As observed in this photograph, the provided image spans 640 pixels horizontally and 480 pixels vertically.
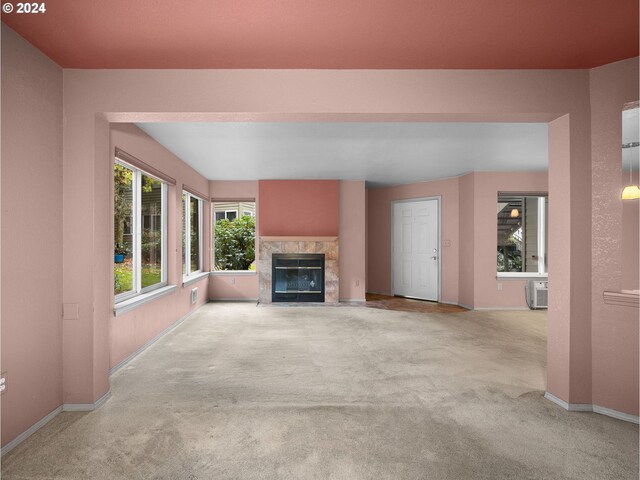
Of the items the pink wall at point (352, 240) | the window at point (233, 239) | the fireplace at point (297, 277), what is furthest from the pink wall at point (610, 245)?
the window at point (233, 239)

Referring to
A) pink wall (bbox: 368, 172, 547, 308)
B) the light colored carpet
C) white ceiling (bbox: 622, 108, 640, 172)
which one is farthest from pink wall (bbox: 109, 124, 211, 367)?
pink wall (bbox: 368, 172, 547, 308)

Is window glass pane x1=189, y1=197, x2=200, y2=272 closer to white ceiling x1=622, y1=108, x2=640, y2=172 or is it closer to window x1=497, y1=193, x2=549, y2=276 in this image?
window x1=497, y1=193, x2=549, y2=276

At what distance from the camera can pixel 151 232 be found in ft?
14.9

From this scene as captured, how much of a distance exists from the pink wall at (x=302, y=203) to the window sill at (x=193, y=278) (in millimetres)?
1550

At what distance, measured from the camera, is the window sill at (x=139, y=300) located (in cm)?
333

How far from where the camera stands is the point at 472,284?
6.11m

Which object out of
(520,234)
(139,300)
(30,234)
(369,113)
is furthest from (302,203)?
(30,234)

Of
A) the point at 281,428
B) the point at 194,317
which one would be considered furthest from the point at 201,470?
the point at 194,317

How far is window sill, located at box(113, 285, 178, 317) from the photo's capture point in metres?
3.33

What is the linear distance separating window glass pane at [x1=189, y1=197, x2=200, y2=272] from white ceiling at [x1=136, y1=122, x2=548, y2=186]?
0.66 m

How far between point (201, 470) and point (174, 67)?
2.62 metres

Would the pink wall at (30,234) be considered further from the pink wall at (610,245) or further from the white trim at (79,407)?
the pink wall at (610,245)

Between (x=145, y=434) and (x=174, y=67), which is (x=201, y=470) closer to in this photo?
(x=145, y=434)

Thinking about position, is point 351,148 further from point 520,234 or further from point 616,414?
point 520,234
